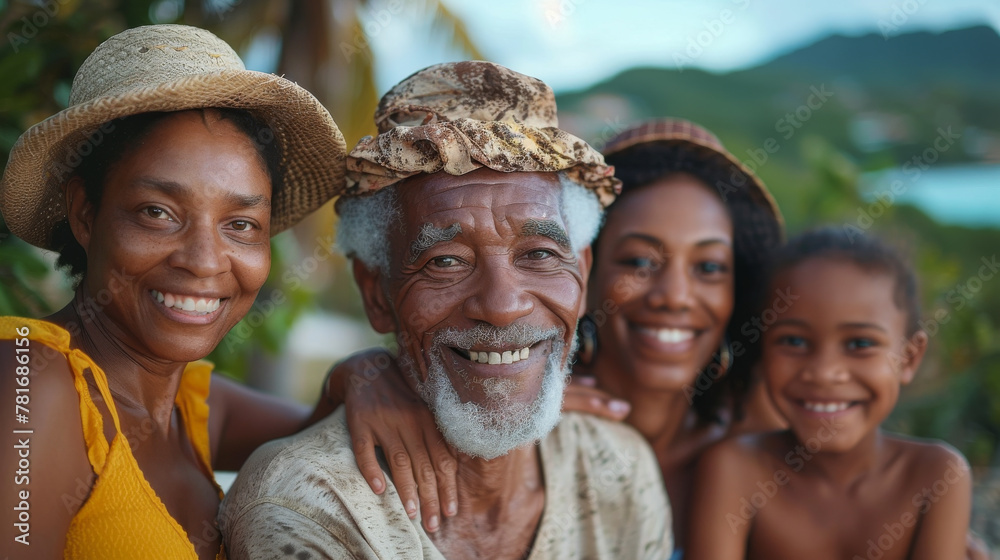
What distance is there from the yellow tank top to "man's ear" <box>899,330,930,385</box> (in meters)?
2.68

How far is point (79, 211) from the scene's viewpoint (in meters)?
2.29

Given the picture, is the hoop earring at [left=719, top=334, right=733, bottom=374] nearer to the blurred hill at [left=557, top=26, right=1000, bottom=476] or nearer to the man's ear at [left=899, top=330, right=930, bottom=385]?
the man's ear at [left=899, top=330, right=930, bottom=385]

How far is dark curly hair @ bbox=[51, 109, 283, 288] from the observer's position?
2.20 metres

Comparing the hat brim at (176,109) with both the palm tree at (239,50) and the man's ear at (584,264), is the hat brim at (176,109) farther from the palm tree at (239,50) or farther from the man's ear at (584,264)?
the man's ear at (584,264)

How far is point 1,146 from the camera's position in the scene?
120 inches

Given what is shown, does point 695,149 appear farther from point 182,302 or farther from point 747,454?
point 182,302

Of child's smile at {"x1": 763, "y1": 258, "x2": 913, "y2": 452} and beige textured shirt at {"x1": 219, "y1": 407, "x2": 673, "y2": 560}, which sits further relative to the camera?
child's smile at {"x1": 763, "y1": 258, "x2": 913, "y2": 452}

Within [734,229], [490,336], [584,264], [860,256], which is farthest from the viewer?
[734,229]

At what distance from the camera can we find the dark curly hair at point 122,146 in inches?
86.7

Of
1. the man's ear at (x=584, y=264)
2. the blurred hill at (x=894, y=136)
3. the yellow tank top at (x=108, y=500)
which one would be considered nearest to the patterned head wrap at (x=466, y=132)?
the man's ear at (x=584, y=264)

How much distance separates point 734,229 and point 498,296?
1601mm

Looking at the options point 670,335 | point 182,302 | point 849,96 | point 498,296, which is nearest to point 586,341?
point 670,335

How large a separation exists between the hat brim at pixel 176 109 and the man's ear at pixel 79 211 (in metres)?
0.05

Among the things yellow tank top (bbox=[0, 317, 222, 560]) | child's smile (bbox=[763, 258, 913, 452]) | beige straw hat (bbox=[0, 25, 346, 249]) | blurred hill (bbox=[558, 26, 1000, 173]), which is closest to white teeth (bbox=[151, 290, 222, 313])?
yellow tank top (bbox=[0, 317, 222, 560])
